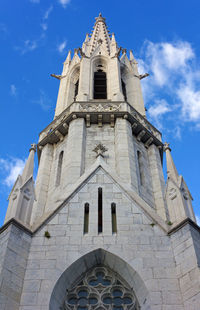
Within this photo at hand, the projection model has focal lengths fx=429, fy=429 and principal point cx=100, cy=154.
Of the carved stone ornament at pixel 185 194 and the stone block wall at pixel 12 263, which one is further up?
the carved stone ornament at pixel 185 194

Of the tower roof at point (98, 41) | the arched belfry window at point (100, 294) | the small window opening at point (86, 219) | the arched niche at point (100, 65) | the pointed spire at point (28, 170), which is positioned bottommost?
the arched belfry window at point (100, 294)

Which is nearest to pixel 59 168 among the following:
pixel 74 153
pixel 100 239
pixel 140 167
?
pixel 74 153

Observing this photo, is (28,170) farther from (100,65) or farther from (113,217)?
(100,65)

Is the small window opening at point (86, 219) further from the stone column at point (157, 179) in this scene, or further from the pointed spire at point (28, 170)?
the stone column at point (157, 179)

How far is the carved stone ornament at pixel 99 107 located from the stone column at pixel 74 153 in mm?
902

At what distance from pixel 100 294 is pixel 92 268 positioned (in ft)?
3.21

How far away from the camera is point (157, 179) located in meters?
20.0

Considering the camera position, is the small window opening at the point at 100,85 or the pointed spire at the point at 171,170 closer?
the pointed spire at the point at 171,170

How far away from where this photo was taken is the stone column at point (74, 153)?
1812 centimetres

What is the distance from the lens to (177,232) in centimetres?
1305

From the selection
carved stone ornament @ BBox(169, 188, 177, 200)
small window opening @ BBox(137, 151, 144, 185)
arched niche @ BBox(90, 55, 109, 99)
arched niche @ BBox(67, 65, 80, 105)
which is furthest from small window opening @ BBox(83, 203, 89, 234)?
arched niche @ BBox(90, 55, 109, 99)

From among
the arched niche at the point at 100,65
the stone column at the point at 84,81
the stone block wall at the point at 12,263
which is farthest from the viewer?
the arched niche at the point at 100,65

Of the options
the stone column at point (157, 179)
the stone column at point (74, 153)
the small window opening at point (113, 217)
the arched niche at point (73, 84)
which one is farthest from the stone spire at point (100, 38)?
Result: the small window opening at point (113, 217)

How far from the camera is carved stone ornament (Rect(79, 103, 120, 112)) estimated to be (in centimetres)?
2195
